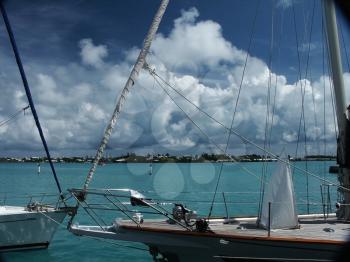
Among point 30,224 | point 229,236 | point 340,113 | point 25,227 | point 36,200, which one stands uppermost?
point 340,113

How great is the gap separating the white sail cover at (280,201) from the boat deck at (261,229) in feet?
0.89

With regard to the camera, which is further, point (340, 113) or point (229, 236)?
point (340, 113)

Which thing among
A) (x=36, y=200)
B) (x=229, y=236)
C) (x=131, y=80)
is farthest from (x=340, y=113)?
(x=36, y=200)

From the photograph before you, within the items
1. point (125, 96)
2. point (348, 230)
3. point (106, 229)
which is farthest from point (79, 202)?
point (348, 230)

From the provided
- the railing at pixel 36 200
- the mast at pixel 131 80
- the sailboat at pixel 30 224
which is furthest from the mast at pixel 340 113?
the sailboat at pixel 30 224

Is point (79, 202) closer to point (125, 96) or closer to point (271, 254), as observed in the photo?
point (125, 96)

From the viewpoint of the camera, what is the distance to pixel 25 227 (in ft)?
76.5

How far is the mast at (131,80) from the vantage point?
1212cm

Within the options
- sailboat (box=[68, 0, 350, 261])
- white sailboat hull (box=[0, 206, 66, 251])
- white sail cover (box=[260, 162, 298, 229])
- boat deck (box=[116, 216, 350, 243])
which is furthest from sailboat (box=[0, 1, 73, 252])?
white sail cover (box=[260, 162, 298, 229])

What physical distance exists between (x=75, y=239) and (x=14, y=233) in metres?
5.38

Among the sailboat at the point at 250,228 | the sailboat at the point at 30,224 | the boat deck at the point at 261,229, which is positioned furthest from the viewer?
the sailboat at the point at 30,224

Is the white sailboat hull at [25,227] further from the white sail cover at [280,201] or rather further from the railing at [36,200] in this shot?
the white sail cover at [280,201]

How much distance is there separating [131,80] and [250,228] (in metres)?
6.49

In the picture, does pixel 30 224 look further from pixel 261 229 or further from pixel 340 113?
pixel 340 113
